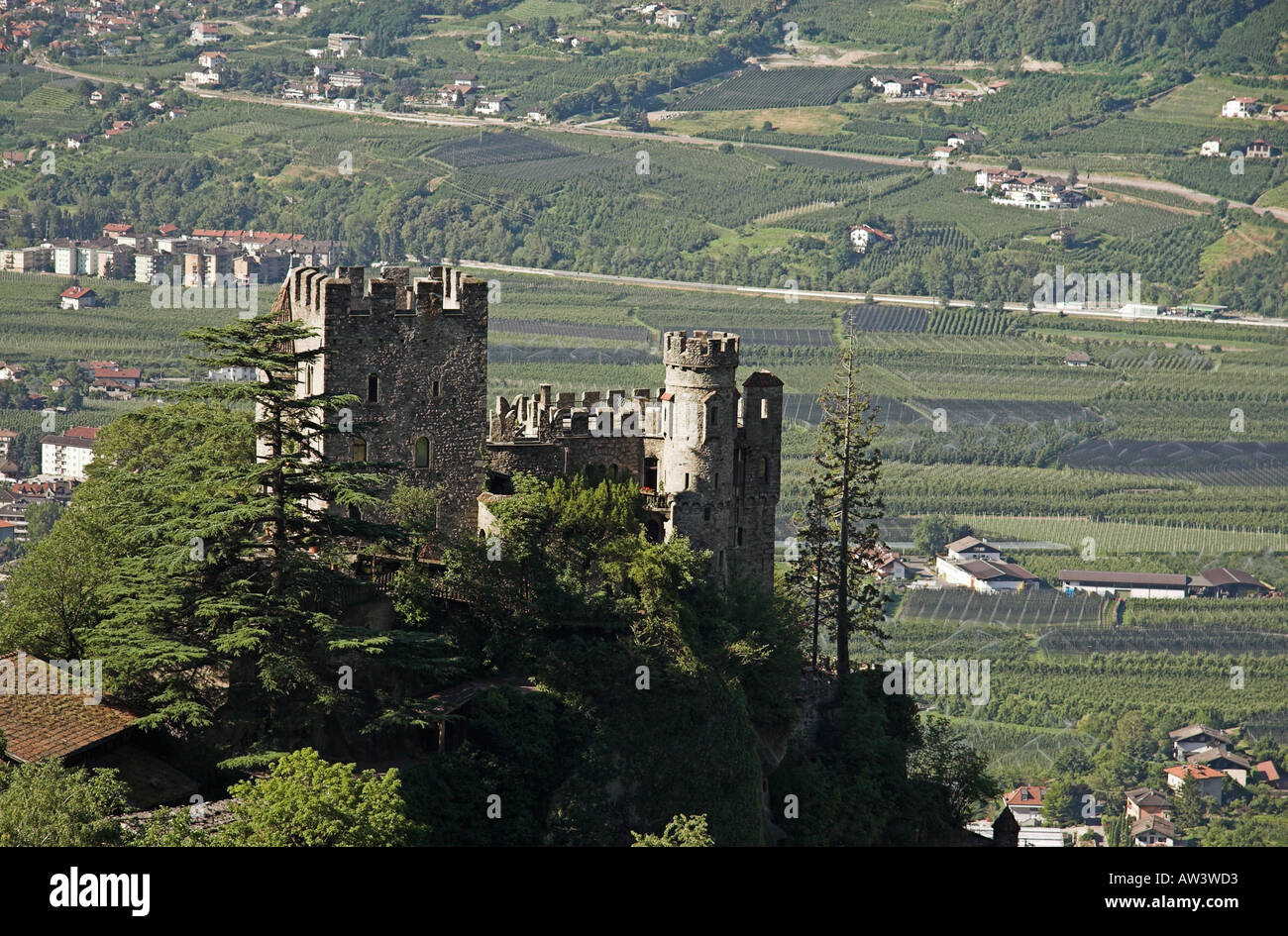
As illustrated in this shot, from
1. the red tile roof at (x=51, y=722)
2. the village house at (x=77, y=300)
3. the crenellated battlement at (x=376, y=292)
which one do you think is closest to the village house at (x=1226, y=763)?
the crenellated battlement at (x=376, y=292)

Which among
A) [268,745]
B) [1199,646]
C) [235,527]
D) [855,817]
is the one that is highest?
[235,527]

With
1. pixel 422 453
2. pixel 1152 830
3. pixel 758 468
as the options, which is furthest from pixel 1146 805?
pixel 422 453

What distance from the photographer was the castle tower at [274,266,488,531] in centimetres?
4747

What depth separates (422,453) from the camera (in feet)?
160

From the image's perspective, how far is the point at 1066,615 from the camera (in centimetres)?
13988

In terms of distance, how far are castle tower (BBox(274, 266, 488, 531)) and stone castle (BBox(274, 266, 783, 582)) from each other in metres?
0.03

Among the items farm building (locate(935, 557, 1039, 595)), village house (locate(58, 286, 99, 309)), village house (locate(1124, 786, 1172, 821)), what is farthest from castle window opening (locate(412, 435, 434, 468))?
village house (locate(58, 286, 99, 309))

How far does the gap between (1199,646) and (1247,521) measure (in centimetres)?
3508

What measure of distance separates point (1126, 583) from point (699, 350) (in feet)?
331

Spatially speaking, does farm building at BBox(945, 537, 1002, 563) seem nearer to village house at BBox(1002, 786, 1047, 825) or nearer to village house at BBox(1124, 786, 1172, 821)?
village house at BBox(1124, 786, 1172, 821)

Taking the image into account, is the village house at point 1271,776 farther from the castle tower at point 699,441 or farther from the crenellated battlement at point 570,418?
the crenellated battlement at point 570,418
